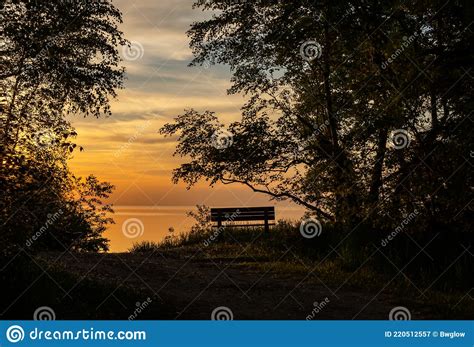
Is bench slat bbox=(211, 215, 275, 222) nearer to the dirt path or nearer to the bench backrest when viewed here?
the bench backrest

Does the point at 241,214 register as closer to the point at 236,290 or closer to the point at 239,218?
the point at 239,218

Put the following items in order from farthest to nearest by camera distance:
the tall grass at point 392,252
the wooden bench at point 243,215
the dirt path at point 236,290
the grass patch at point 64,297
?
the wooden bench at point 243,215 < the tall grass at point 392,252 < the dirt path at point 236,290 < the grass patch at point 64,297

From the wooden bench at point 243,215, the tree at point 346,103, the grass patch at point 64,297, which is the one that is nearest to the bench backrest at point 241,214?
the wooden bench at point 243,215

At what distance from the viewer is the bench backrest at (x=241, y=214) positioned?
1104 inches

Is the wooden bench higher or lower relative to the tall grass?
higher

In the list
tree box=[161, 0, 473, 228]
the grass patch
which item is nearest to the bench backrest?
tree box=[161, 0, 473, 228]

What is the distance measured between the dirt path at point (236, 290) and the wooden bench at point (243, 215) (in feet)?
28.8

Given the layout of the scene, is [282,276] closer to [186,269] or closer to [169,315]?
[186,269]

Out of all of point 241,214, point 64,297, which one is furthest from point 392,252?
point 241,214

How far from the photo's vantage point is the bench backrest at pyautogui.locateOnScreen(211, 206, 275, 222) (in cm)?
2805

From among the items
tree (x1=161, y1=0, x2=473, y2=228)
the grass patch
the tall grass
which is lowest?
the grass patch

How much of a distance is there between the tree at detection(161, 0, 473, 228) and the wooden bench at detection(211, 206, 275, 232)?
208 inches

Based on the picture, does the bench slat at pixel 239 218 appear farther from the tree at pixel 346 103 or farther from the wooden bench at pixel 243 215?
the tree at pixel 346 103

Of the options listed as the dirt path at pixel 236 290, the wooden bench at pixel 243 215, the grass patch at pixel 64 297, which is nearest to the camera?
the grass patch at pixel 64 297
